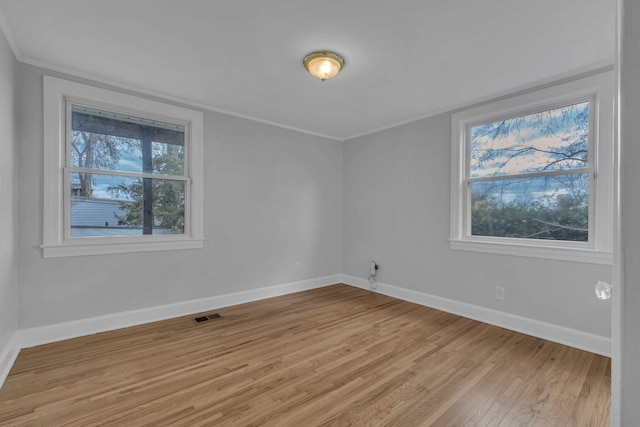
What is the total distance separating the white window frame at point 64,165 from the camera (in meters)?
Answer: 2.70

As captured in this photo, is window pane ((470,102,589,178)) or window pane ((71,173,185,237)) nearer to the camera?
window pane ((470,102,589,178))

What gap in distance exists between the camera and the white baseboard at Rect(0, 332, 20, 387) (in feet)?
7.00

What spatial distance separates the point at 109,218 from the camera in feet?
10.1

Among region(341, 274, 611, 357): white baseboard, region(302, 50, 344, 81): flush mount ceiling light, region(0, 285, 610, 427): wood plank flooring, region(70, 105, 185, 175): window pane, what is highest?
region(302, 50, 344, 81): flush mount ceiling light

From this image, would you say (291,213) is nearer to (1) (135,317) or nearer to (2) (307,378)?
(1) (135,317)

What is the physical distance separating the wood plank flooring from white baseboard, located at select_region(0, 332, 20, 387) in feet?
0.16

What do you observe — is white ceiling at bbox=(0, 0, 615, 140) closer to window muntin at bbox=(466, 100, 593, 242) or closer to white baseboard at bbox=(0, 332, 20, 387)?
window muntin at bbox=(466, 100, 593, 242)
